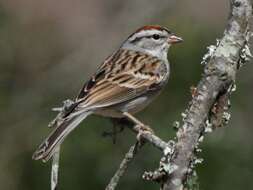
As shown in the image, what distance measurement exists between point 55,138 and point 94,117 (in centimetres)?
139

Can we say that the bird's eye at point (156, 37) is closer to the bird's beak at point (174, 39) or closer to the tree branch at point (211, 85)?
the bird's beak at point (174, 39)

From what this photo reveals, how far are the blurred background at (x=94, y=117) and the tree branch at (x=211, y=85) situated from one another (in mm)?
2097

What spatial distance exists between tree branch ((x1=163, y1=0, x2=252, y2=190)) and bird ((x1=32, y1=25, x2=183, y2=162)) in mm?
1156

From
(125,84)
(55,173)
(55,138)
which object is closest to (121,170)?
(55,173)

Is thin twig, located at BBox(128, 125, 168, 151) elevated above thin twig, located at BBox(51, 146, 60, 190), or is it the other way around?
thin twig, located at BBox(128, 125, 168, 151)

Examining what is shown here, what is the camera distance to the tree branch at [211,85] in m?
3.16

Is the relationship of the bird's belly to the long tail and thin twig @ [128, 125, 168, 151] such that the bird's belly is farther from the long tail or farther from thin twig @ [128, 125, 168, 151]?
thin twig @ [128, 125, 168, 151]

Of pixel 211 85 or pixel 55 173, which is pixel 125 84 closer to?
pixel 55 173

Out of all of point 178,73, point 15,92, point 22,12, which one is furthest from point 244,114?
point 22,12

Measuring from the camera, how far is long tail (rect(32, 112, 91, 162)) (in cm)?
419

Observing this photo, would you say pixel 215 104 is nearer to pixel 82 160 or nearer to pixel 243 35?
pixel 243 35

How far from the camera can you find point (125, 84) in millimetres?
5328

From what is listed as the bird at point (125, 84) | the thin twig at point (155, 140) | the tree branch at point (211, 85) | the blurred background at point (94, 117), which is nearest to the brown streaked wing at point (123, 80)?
the bird at point (125, 84)

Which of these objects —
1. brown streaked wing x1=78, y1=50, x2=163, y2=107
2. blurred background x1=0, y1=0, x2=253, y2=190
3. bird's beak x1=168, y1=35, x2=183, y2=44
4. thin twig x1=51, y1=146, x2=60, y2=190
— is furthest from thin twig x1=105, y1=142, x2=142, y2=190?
bird's beak x1=168, y1=35, x2=183, y2=44
